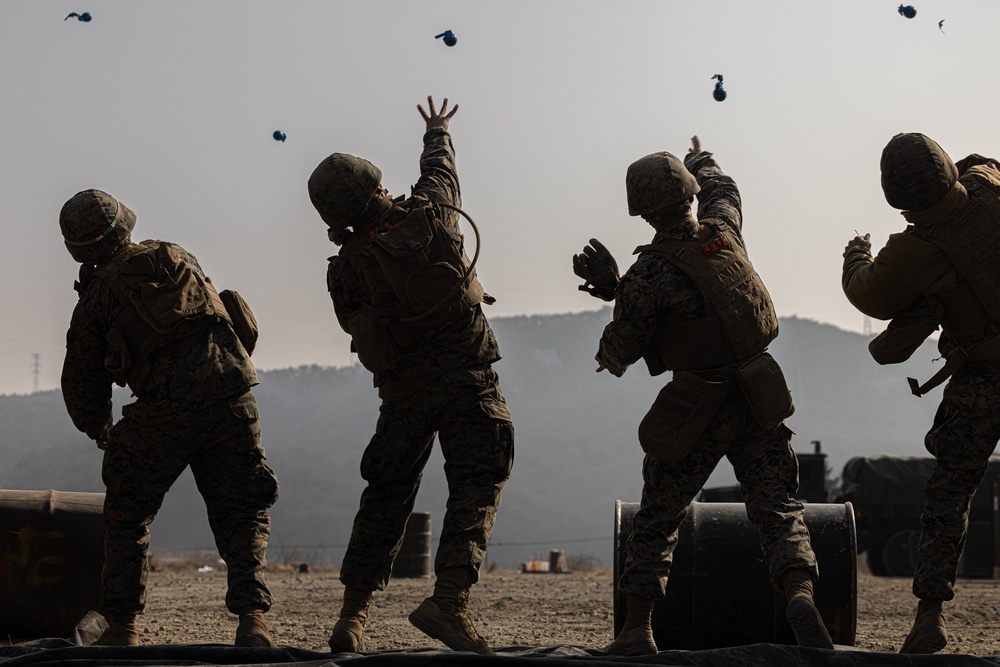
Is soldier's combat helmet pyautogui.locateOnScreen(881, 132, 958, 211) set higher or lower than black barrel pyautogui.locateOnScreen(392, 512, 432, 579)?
higher

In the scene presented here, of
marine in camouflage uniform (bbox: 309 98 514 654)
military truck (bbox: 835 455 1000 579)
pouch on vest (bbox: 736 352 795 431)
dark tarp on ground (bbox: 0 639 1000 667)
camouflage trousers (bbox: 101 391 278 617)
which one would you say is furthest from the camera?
military truck (bbox: 835 455 1000 579)

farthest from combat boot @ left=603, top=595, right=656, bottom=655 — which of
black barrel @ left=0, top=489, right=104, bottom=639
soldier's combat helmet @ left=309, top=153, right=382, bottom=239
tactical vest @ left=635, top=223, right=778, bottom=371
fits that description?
black barrel @ left=0, top=489, right=104, bottom=639

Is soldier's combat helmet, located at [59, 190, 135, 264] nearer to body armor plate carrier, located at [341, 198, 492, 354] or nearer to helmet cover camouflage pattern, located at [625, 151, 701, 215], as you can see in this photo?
body armor plate carrier, located at [341, 198, 492, 354]

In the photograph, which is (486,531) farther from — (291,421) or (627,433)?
(291,421)

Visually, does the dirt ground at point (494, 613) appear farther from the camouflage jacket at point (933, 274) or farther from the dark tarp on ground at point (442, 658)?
the camouflage jacket at point (933, 274)

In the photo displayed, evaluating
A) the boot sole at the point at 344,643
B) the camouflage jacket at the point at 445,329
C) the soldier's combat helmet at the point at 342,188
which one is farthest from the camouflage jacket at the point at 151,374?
the boot sole at the point at 344,643

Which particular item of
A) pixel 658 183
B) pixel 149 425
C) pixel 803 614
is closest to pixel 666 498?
pixel 803 614

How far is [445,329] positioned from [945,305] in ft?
7.74

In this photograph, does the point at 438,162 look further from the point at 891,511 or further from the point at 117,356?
the point at 891,511

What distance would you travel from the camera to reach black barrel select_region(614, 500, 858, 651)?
20.2 feet

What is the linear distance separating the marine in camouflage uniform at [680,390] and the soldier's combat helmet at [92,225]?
2.35 meters

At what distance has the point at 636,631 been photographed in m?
5.64

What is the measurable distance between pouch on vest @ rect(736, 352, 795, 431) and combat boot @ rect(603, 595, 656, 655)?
103 centimetres

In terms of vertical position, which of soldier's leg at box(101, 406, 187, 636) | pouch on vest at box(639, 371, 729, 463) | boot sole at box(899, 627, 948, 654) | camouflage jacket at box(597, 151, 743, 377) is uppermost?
camouflage jacket at box(597, 151, 743, 377)
